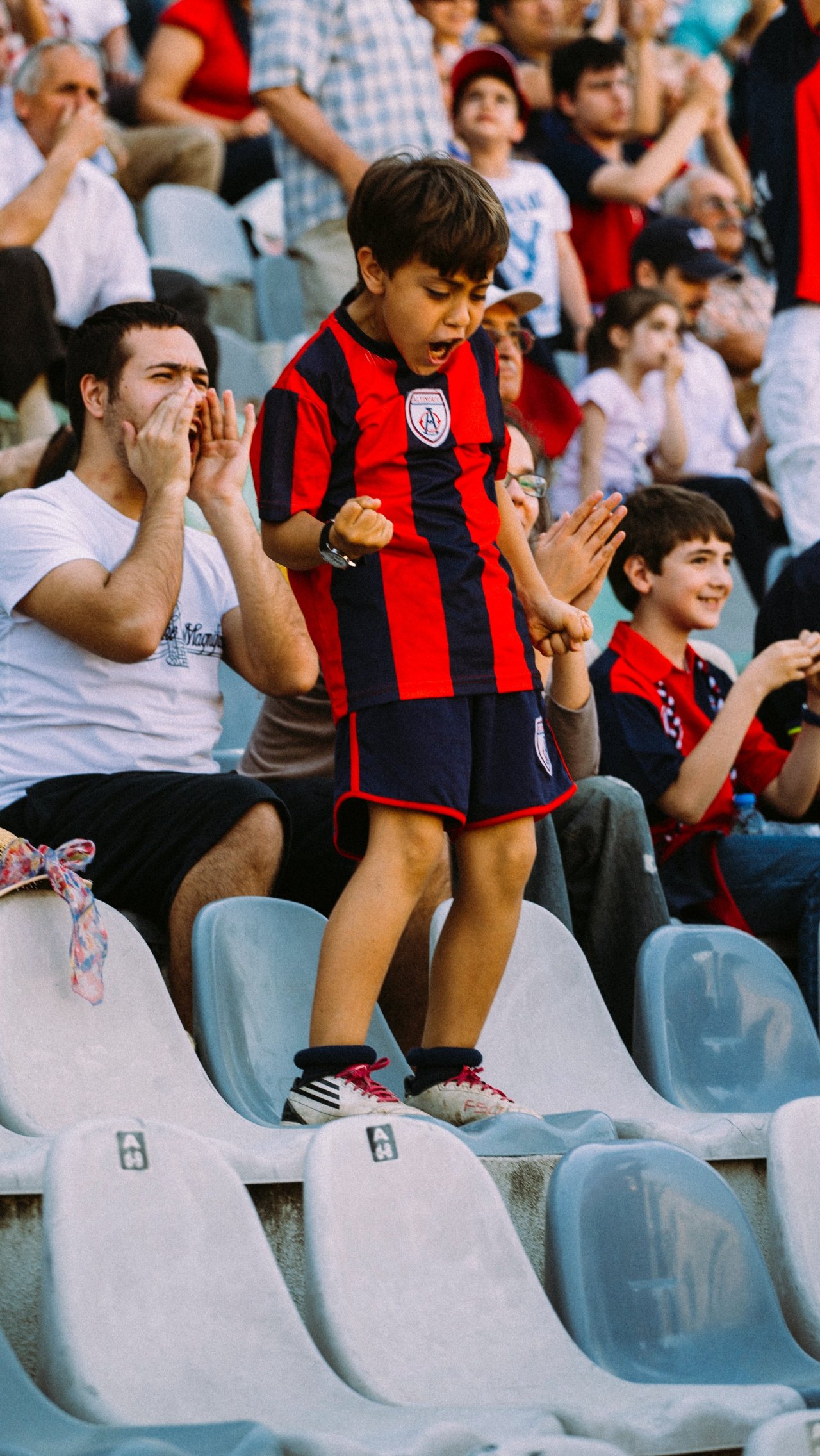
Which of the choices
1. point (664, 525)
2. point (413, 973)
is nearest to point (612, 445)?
point (664, 525)

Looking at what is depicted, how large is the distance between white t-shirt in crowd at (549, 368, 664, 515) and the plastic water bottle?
202 cm

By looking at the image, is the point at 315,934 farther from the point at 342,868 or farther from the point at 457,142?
the point at 457,142

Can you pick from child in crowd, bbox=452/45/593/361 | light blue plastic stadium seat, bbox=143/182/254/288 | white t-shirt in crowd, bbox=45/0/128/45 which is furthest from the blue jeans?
white t-shirt in crowd, bbox=45/0/128/45

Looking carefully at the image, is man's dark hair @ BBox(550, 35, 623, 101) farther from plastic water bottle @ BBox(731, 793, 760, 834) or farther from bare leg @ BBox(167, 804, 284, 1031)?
bare leg @ BBox(167, 804, 284, 1031)

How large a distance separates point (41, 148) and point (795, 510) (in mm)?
2577

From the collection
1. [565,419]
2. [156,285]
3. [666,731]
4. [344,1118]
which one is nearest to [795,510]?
[565,419]

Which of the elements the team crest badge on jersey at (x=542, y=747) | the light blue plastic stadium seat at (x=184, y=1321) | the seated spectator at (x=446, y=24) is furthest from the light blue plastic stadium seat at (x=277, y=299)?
the light blue plastic stadium seat at (x=184, y=1321)

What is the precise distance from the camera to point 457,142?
6289 millimetres

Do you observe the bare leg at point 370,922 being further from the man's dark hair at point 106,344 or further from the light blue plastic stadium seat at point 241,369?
the light blue plastic stadium seat at point 241,369

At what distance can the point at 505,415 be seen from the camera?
343 centimetres

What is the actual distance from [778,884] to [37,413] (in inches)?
96.0

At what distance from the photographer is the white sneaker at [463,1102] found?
228cm

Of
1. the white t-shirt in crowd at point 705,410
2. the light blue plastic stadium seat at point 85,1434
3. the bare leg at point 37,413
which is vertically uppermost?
the light blue plastic stadium seat at point 85,1434

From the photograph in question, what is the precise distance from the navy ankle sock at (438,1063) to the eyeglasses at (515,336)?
2.14 metres
